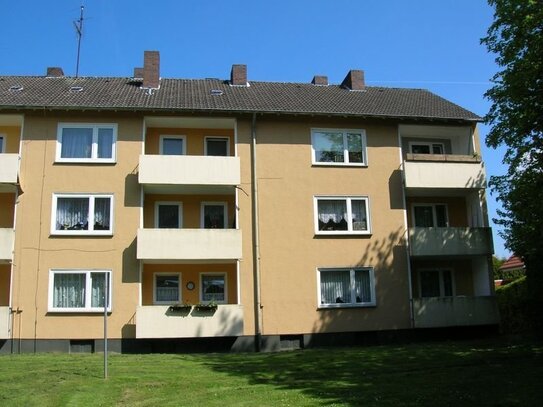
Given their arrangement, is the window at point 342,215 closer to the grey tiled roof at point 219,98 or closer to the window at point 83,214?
the grey tiled roof at point 219,98

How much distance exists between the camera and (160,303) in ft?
72.9

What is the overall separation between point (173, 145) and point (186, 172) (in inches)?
95.0

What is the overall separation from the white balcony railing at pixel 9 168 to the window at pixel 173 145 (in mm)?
5463

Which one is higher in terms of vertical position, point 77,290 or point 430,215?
point 430,215

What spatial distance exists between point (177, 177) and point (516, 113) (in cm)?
1204

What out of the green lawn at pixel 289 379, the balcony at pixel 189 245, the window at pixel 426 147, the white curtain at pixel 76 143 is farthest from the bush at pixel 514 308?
the white curtain at pixel 76 143

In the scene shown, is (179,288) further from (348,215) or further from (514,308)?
(514,308)

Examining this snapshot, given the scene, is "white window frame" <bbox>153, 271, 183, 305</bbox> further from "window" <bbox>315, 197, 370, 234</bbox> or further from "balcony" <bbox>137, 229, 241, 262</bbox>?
"window" <bbox>315, 197, 370, 234</bbox>

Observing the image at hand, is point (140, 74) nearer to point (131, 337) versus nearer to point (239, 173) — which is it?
point (239, 173)

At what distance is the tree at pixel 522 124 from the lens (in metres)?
18.7

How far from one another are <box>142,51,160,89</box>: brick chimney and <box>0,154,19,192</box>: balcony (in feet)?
22.2

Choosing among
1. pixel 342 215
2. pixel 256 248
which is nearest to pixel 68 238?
pixel 256 248

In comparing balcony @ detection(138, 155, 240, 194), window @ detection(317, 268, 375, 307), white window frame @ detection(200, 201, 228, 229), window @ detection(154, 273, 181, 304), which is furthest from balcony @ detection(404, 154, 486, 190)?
window @ detection(154, 273, 181, 304)

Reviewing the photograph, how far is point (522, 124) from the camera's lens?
19.4m
